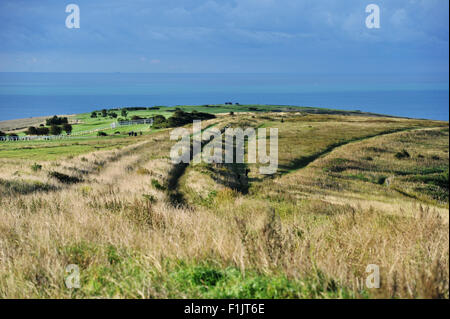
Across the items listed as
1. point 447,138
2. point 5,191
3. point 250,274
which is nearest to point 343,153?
point 447,138

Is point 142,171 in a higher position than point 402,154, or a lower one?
lower

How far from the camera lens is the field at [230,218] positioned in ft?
15.5

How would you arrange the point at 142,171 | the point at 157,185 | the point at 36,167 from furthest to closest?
the point at 142,171
the point at 36,167
the point at 157,185

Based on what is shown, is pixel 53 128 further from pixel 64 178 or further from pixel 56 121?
pixel 64 178

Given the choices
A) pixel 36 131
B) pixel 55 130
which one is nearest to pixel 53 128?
pixel 55 130

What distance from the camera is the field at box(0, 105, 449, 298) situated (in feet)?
15.5

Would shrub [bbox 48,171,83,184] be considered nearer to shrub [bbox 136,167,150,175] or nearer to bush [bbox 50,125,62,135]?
shrub [bbox 136,167,150,175]

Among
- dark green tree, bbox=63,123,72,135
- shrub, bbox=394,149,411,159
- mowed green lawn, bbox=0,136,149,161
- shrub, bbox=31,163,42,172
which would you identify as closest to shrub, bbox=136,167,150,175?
mowed green lawn, bbox=0,136,149,161

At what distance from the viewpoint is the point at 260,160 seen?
12.0 meters

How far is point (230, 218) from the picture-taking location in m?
6.90

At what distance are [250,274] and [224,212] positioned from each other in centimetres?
277

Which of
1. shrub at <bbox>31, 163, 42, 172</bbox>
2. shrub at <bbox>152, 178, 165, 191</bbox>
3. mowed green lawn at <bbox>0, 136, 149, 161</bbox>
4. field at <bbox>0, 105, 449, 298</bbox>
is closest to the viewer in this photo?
field at <bbox>0, 105, 449, 298</bbox>

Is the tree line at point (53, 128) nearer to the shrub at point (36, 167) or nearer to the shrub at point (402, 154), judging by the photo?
the shrub at point (36, 167)
